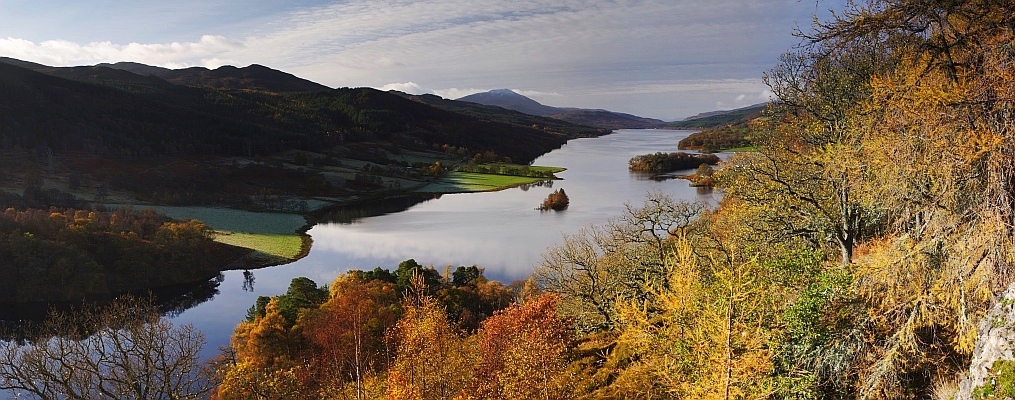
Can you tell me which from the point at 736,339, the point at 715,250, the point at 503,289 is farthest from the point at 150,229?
the point at 736,339

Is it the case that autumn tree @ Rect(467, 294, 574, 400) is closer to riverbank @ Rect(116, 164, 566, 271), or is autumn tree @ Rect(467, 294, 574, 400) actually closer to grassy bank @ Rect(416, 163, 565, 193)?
riverbank @ Rect(116, 164, 566, 271)

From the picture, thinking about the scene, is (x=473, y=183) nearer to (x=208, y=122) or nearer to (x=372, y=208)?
(x=372, y=208)

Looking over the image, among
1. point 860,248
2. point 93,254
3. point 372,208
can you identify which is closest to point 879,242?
point 860,248

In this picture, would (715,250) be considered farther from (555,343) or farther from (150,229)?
(150,229)

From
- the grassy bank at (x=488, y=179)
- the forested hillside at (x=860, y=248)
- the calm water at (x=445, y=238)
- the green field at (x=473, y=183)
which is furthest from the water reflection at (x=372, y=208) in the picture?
the forested hillside at (x=860, y=248)

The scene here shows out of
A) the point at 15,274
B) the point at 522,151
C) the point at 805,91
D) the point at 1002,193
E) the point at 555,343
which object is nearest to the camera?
the point at 1002,193

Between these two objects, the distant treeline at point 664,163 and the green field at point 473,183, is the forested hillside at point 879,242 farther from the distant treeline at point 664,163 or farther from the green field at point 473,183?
the distant treeline at point 664,163

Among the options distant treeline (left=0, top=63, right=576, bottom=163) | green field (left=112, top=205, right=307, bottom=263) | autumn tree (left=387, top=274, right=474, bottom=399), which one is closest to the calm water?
green field (left=112, top=205, right=307, bottom=263)
